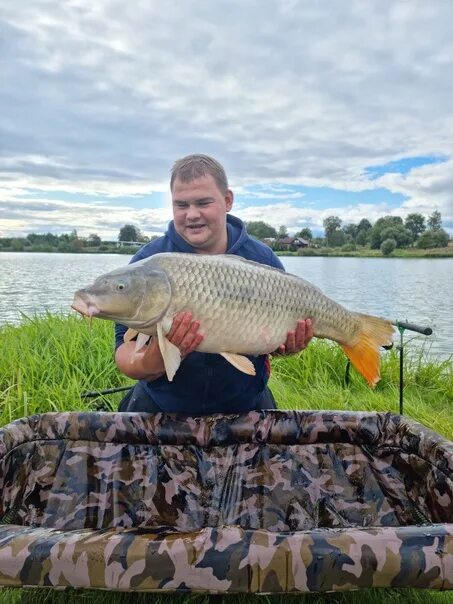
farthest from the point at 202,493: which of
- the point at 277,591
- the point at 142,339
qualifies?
the point at 277,591

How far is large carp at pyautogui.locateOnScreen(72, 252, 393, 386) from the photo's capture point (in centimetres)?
138

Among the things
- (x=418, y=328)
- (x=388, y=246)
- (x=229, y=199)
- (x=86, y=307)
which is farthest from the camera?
(x=388, y=246)

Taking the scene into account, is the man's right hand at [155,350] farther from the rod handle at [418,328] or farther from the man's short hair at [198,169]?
the rod handle at [418,328]

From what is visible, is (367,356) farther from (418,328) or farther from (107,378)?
(107,378)

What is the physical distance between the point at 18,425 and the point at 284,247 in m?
21.4

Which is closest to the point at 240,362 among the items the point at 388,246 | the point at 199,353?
the point at 199,353

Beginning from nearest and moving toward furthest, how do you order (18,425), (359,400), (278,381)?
(18,425) → (359,400) → (278,381)

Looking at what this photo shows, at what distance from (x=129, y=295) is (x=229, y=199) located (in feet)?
1.98

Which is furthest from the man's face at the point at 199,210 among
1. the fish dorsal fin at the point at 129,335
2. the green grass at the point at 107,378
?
the green grass at the point at 107,378

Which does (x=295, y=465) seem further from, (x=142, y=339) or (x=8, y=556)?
(x=8, y=556)

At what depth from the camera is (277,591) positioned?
0.96m

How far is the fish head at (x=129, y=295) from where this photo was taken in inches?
53.2

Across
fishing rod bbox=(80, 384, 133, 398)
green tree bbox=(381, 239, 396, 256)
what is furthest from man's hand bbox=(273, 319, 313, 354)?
green tree bbox=(381, 239, 396, 256)

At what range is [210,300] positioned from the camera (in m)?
1.42
